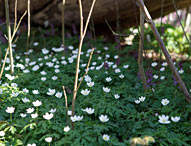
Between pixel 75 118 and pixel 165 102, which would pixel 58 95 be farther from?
pixel 165 102

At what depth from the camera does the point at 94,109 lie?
2.99 metres

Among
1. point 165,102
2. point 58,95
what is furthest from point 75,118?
point 165,102

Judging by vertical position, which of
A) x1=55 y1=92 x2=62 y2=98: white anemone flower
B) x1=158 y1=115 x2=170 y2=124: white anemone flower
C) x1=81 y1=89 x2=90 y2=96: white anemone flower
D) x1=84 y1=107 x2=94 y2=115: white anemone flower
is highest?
x1=81 y1=89 x2=90 y2=96: white anemone flower

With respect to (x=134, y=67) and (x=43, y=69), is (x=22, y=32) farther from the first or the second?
(x=134, y=67)

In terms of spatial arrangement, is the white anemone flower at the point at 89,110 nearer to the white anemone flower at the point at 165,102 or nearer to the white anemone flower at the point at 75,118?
the white anemone flower at the point at 75,118

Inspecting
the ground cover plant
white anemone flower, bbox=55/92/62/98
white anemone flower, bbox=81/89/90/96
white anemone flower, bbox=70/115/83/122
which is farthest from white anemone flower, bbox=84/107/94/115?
white anemone flower, bbox=55/92/62/98

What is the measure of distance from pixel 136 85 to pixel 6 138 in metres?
1.81

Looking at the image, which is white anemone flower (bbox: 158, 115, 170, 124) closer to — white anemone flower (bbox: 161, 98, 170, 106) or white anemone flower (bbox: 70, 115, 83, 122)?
white anemone flower (bbox: 161, 98, 170, 106)

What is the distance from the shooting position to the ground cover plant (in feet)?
8.71

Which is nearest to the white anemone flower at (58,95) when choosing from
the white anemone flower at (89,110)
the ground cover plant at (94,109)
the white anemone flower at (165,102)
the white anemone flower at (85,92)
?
the ground cover plant at (94,109)

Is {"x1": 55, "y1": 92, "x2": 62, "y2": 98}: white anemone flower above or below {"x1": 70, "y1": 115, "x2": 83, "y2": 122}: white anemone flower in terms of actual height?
above

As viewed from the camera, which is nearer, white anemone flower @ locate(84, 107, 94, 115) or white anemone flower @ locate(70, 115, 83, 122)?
white anemone flower @ locate(70, 115, 83, 122)

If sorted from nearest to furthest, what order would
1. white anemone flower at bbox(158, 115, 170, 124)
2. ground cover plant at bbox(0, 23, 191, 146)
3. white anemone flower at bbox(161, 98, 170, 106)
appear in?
1. ground cover plant at bbox(0, 23, 191, 146)
2. white anemone flower at bbox(158, 115, 170, 124)
3. white anemone flower at bbox(161, 98, 170, 106)

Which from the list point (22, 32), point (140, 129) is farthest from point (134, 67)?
point (22, 32)
